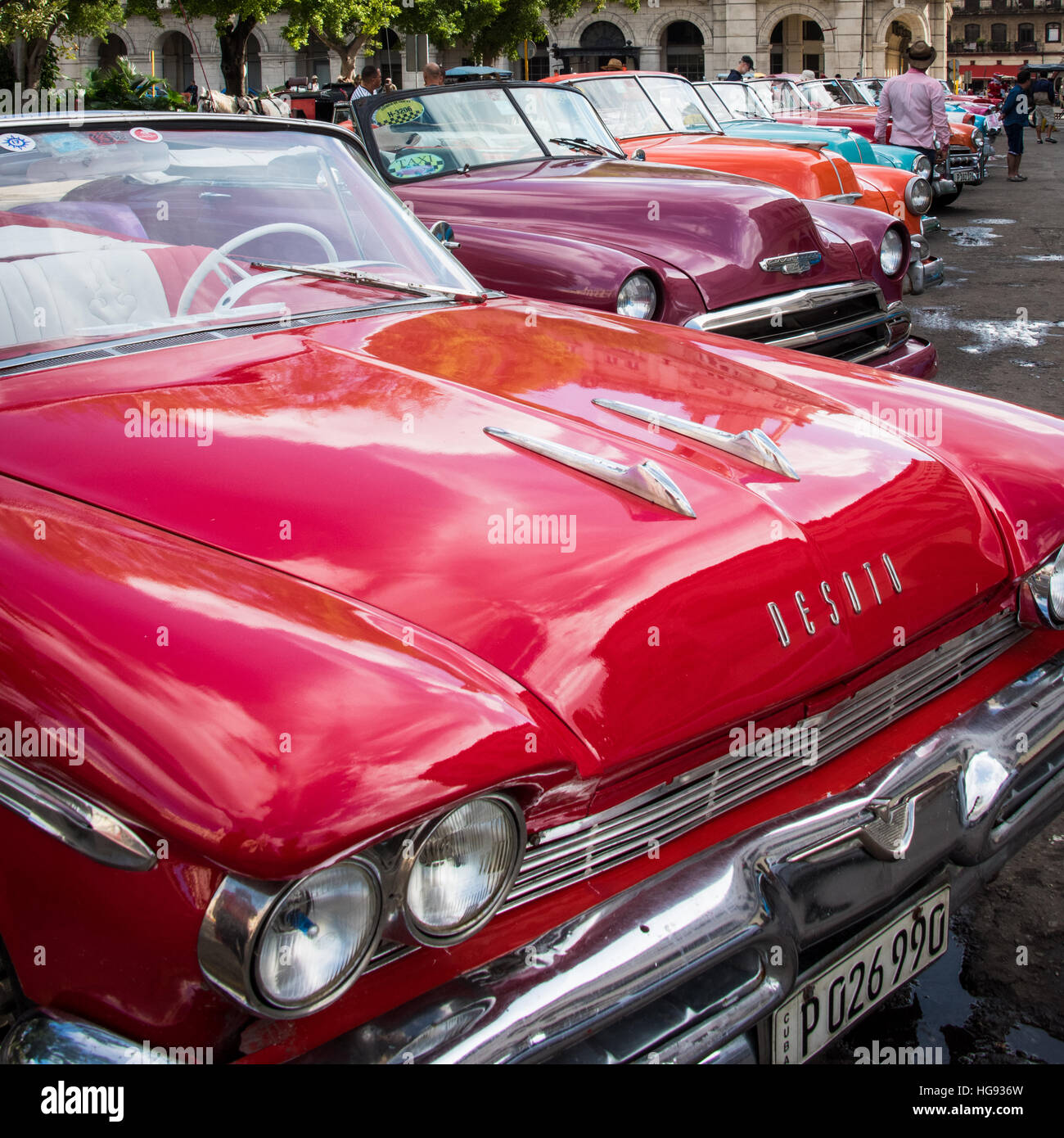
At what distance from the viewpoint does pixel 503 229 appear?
520 centimetres

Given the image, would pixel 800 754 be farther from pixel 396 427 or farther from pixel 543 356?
pixel 543 356

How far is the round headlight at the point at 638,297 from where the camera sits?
473 centimetres

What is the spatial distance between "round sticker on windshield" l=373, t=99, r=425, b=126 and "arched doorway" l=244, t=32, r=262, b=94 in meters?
51.4

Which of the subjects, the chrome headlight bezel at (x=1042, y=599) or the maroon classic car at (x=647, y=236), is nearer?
the chrome headlight bezel at (x=1042, y=599)

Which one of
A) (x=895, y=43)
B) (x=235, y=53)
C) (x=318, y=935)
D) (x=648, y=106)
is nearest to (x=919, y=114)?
(x=648, y=106)

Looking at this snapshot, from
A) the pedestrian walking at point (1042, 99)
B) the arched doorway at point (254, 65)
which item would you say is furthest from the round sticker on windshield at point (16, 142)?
the arched doorway at point (254, 65)

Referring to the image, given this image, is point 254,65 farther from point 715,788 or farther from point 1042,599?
point 715,788

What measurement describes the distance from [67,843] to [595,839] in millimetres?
672

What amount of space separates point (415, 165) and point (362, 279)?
146 inches

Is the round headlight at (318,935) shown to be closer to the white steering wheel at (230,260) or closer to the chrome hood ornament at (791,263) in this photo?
the white steering wheel at (230,260)

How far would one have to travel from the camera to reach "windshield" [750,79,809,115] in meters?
14.9

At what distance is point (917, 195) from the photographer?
8.81m

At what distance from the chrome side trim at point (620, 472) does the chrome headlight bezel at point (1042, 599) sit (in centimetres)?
79

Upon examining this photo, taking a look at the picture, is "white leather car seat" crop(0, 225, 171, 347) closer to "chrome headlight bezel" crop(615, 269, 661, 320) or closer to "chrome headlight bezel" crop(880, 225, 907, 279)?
"chrome headlight bezel" crop(615, 269, 661, 320)
